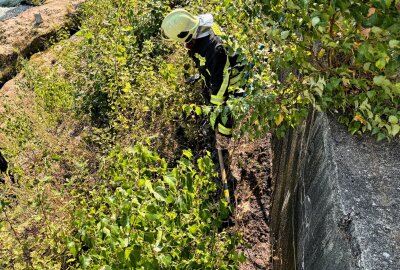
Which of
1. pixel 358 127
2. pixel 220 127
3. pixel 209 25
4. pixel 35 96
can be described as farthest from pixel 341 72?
pixel 35 96

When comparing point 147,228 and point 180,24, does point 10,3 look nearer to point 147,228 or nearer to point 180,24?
point 180,24

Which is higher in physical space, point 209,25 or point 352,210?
point 352,210

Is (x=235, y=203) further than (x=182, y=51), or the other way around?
(x=182, y=51)

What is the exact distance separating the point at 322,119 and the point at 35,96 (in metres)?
5.12

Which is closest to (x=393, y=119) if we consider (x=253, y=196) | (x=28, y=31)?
(x=253, y=196)

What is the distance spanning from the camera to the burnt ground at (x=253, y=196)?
10.4 ft

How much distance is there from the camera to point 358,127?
5.84ft

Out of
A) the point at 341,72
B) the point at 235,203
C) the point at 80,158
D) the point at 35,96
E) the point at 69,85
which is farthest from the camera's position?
the point at 35,96

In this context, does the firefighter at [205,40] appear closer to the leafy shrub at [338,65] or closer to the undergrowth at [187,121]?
the undergrowth at [187,121]

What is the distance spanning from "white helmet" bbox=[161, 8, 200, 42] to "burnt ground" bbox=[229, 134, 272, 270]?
1174 millimetres

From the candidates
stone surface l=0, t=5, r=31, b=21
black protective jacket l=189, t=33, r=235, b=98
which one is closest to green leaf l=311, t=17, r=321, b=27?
black protective jacket l=189, t=33, r=235, b=98

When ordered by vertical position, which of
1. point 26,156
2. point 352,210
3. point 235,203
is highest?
point 352,210

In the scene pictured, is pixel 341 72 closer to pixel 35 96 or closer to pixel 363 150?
pixel 363 150

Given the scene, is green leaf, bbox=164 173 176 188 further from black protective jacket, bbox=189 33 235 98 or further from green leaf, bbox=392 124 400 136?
black protective jacket, bbox=189 33 235 98
